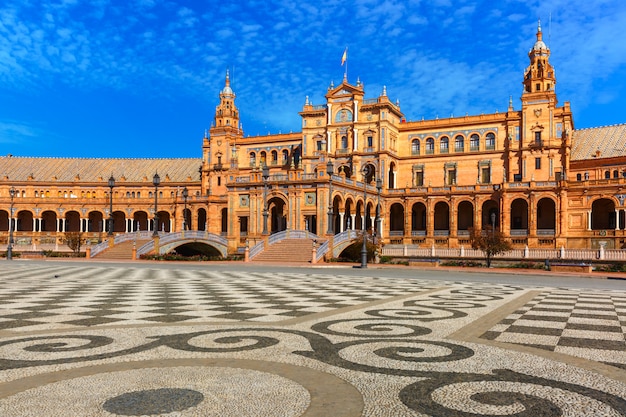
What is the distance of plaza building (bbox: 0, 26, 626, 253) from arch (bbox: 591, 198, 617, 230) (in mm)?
129

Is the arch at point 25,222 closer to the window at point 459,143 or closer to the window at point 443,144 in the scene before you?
the window at point 443,144

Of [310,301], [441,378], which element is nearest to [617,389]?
[441,378]

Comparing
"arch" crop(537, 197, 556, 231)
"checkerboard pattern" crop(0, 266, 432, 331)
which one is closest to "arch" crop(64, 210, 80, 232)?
"arch" crop(537, 197, 556, 231)

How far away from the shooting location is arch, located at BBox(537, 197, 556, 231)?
61094 mm

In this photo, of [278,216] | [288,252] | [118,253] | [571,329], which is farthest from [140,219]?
[571,329]

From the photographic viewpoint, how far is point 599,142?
68.8 meters

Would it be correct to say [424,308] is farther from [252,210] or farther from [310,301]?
[252,210]

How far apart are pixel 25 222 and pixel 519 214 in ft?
254

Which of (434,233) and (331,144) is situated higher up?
(331,144)

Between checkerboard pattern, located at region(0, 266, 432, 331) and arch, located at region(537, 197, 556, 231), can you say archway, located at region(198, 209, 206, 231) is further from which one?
checkerboard pattern, located at region(0, 266, 432, 331)

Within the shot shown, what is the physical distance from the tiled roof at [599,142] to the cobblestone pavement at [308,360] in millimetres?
63032

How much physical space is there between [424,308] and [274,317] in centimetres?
339

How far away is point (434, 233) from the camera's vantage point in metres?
63.7

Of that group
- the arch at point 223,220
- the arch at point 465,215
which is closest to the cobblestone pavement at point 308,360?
the arch at point 465,215
